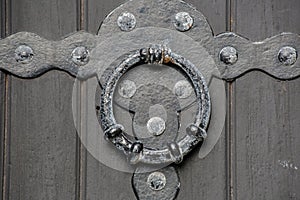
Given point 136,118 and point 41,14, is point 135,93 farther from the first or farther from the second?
point 41,14

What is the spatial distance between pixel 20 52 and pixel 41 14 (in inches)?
3.0

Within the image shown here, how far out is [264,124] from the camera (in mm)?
1239

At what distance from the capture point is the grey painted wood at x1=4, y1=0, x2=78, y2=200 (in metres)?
1.22

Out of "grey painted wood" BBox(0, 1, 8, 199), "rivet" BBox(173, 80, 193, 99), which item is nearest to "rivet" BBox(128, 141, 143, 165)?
"rivet" BBox(173, 80, 193, 99)

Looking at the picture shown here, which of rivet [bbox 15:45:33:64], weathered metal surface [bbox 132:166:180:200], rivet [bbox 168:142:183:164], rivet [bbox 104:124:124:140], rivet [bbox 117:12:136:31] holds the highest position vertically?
rivet [bbox 117:12:136:31]

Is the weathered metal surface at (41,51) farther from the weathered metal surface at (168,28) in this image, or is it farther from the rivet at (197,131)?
the rivet at (197,131)

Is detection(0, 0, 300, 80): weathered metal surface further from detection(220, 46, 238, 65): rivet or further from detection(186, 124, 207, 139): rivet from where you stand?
detection(186, 124, 207, 139): rivet

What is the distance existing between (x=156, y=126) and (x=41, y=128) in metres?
0.19

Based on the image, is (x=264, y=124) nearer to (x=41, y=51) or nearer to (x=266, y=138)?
(x=266, y=138)

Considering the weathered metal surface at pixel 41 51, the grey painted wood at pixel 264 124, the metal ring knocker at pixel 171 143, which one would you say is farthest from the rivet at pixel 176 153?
the weathered metal surface at pixel 41 51

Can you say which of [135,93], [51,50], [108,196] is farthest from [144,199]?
[51,50]

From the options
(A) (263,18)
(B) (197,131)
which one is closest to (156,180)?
(B) (197,131)

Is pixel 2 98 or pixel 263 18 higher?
pixel 263 18

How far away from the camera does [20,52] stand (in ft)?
4.00
